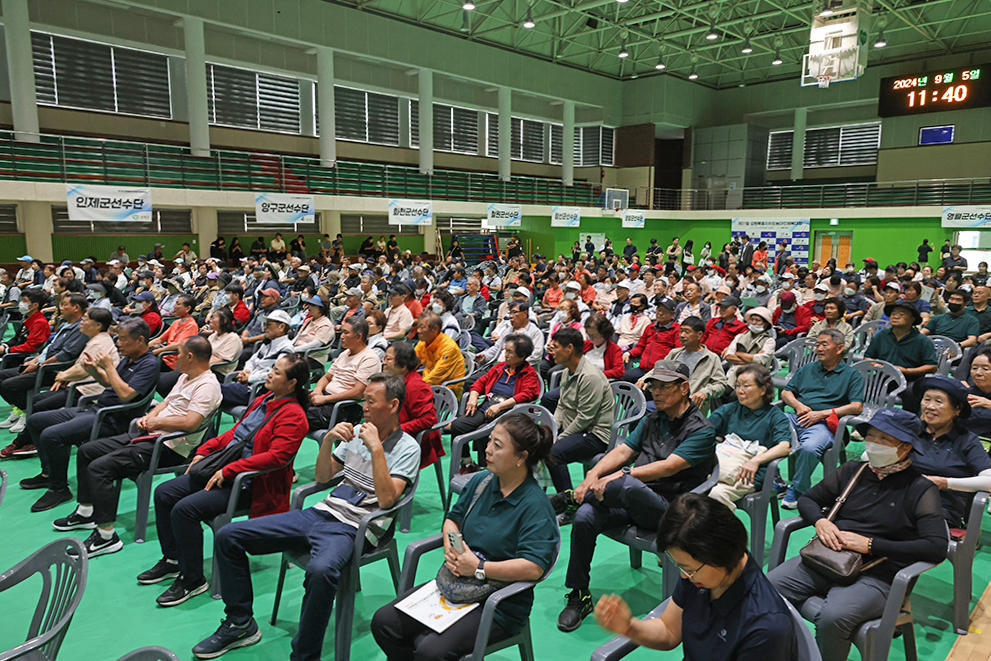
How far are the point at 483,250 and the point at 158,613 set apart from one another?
22.3 metres

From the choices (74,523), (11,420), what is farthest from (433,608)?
(11,420)

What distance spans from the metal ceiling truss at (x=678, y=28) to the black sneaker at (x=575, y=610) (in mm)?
19195

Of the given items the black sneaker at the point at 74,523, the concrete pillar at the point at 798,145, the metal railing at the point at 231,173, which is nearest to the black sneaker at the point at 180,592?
the black sneaker at the point at 74,523

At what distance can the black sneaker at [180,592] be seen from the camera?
3.31 meters

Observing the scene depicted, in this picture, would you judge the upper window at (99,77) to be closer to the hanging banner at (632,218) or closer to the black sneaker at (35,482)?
the hanging banner at (632,218)

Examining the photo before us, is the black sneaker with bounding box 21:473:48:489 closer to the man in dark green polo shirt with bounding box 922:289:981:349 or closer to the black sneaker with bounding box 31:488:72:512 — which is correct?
the black sneaker with bounding box 31:488:72:512

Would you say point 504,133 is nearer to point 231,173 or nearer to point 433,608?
point 231,173

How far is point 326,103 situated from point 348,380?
16451mm

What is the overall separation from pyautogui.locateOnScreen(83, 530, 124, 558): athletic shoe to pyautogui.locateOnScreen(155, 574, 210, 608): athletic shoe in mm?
744

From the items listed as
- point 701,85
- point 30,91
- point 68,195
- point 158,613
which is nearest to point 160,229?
point 30,91

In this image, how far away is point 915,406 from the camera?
4.99m

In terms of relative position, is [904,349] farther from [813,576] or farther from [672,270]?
[672,270]

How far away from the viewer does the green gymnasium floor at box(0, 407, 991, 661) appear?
2977mm

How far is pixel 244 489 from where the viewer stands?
3379 millimetres
